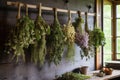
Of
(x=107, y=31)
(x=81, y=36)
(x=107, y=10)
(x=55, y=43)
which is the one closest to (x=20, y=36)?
(x=55, y=43)

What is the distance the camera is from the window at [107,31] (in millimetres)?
5363

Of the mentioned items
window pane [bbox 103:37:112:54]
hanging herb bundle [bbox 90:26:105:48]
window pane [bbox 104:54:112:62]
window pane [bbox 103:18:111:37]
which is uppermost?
window pane [bbox 103:18:111:37]

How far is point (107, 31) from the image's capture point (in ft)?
17.9

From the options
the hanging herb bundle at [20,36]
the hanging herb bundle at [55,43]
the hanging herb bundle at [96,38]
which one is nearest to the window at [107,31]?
the hanging herb bundle at [96,38]

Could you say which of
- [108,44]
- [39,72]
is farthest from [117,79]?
[39,72]

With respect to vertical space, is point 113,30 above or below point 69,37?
above

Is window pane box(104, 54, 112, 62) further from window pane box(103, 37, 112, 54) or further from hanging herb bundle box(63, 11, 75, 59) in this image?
hanging herb bundle box(63, 11, 75, 59)

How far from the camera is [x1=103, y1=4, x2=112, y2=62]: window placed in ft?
17.6

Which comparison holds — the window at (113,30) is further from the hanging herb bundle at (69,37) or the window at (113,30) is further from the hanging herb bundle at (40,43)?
the hanging herb bundle at (40,43)

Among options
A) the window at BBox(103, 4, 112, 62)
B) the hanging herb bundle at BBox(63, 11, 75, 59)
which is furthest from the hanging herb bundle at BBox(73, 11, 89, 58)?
the window at BBox(103, 4, 112, 62)

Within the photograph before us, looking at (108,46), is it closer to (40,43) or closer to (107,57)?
(107,57)

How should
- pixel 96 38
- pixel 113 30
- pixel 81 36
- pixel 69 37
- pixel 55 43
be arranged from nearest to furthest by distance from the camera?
pixel 55 43, pixel 69 37, pixel 81 36, pixel 96 38, pixel 113 30

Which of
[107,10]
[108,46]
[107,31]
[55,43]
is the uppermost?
[107,10]

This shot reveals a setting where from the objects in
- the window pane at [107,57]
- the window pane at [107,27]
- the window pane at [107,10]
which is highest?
the window pane at [107,10]
